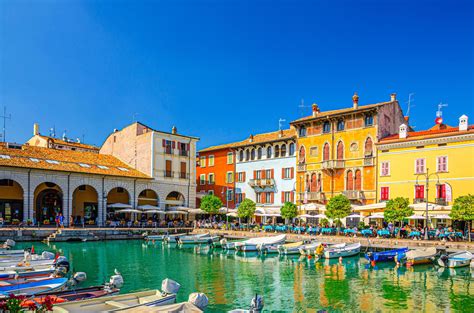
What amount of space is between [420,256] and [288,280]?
1002 centimetres

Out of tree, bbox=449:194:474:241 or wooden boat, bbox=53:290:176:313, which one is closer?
wooden boat, bbox=53:290:176:313

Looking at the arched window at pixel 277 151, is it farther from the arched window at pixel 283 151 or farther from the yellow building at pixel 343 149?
the yellow building at pixel 343 149

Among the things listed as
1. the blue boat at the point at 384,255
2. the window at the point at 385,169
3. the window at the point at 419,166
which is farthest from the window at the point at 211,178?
the blue boat at the point at 384,255

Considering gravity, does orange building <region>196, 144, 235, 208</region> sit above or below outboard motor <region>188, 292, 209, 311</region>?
above

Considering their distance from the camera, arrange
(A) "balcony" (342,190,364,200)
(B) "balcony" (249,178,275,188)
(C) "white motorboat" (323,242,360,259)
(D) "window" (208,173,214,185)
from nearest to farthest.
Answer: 1. (C) "white motorboat" (323,242,360,259)
2. (A) "balcony" (342,190,364,200)
3. (B) "balcony" (249,178,275,188)
4. (D) "window" (208,173,214,185)

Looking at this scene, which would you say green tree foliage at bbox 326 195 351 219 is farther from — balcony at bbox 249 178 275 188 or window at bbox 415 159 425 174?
balcony at bbox 249 178 275 188

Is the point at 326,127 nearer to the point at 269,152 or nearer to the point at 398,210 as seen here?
the point at 269,152

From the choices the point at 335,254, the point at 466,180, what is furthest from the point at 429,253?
the point at 466,180

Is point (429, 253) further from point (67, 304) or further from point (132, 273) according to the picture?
point (67, 304)

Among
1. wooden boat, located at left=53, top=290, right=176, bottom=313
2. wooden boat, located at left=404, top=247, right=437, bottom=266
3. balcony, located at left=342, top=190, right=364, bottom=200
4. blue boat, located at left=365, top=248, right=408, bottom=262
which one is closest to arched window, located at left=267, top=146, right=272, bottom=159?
balcony, located at left=342, top=190, right=364, bottom=200

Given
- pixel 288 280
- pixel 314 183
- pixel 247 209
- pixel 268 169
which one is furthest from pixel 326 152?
pixel 288 280

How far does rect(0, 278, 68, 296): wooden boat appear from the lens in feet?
54.5

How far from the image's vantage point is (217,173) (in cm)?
6075

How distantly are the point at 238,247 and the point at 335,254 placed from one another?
26.1ft
